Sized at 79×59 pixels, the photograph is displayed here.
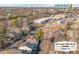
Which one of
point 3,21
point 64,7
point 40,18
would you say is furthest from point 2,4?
point 64,7
